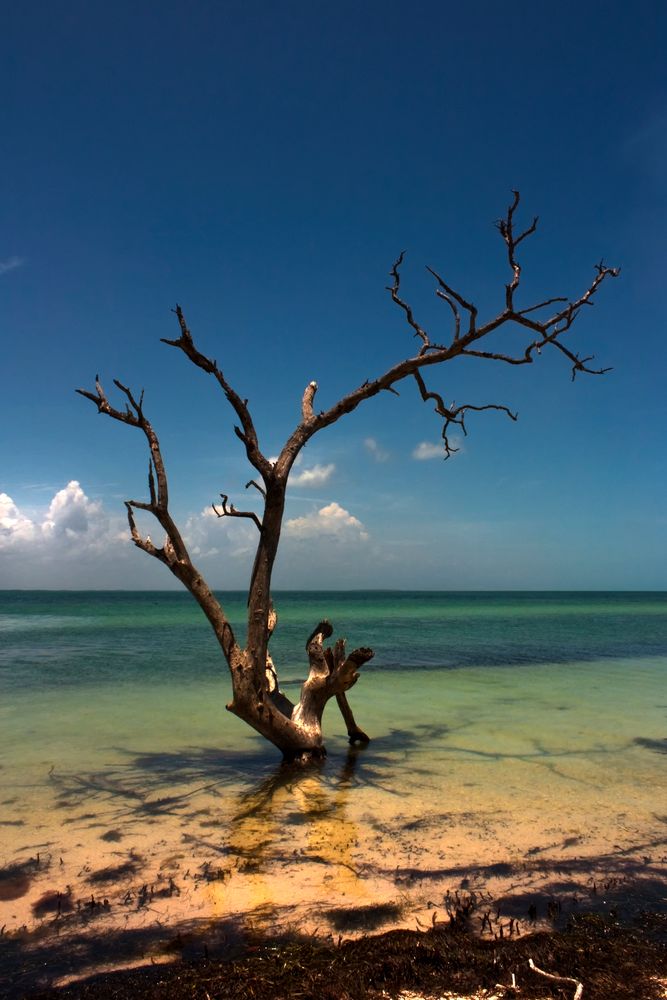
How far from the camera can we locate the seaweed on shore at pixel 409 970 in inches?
119

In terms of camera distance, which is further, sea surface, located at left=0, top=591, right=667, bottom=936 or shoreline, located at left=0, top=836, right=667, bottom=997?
sea surface, located at left=0, top=591, right=667, bottom=936

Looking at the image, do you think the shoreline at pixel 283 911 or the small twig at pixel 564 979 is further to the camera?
the shoreline at pixel 283 911

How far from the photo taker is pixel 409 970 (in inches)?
125

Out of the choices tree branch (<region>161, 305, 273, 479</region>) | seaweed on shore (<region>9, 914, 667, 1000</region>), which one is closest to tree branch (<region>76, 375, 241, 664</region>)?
tree branch (<region>161, 305, 273, 479</region>)

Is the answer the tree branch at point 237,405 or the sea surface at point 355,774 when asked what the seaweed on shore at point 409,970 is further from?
the tree branch at point 237,405

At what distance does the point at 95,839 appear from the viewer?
5273 mm

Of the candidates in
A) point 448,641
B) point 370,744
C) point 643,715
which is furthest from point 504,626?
point 370,744

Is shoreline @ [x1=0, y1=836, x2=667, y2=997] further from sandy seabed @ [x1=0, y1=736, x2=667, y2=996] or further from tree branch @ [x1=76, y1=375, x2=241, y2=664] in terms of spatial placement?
tree branch @ [x1=76, y1=375, x2=241, y2=664]

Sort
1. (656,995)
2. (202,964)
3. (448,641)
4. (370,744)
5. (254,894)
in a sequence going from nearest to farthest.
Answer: (656,995), (202,964), (254,894), (370,744), (448,641)

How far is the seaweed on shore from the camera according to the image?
302cm

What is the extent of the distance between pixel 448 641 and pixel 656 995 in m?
24.0

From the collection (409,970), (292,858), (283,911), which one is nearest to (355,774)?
(292,858)

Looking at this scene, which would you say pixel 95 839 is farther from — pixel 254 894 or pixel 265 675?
pixel 265 675

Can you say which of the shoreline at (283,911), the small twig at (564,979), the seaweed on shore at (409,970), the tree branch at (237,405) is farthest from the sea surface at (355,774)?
the tree branch at (237,405)
